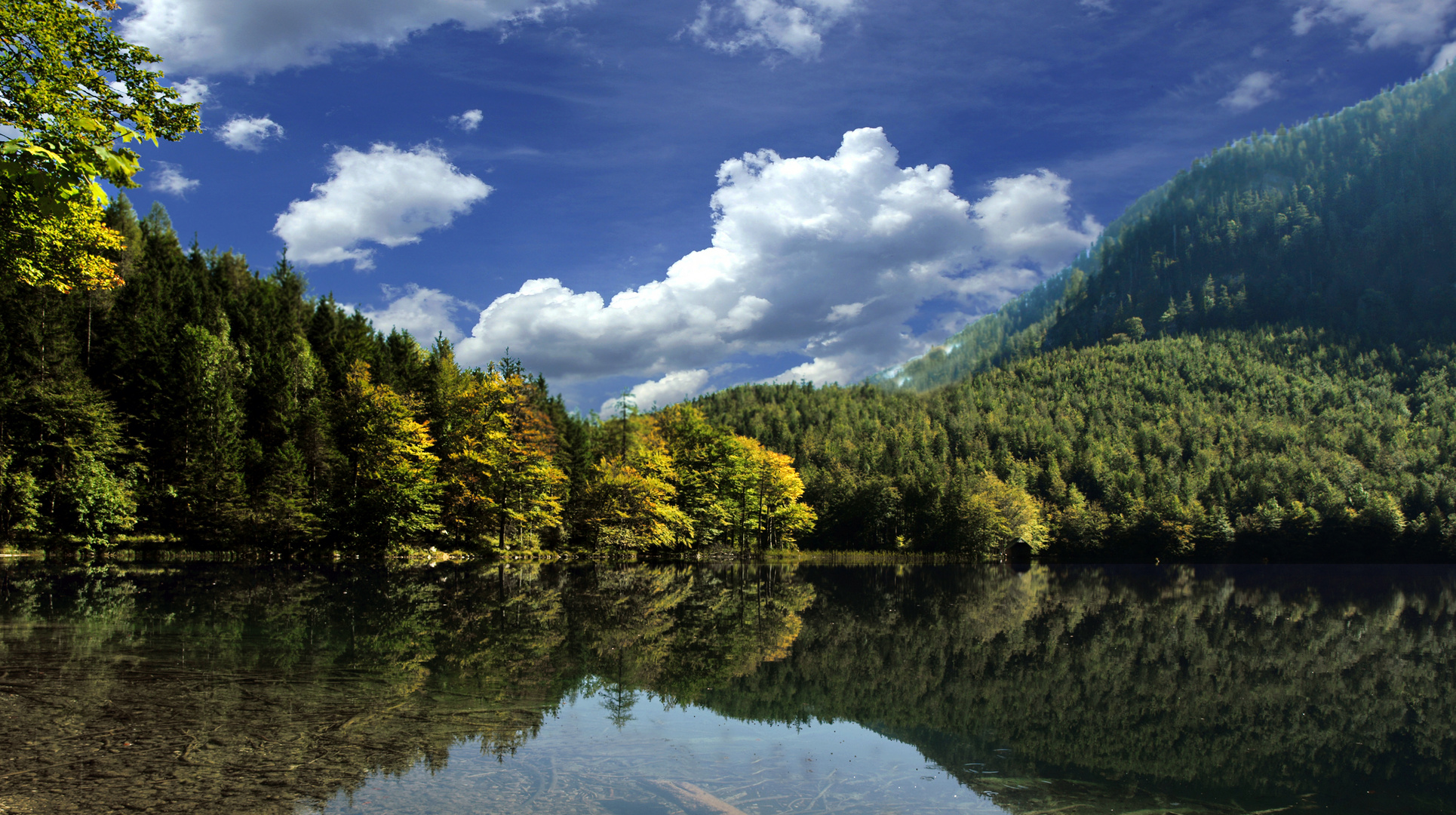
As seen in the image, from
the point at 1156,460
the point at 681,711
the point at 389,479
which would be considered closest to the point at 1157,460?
the point at 1156,460

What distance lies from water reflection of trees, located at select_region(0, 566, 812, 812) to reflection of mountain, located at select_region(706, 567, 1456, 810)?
2722mm

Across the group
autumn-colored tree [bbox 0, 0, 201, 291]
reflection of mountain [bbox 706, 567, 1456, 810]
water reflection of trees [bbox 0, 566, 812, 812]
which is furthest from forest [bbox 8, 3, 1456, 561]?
reflection of mountain [bbox 706, 567, 1456, 810]

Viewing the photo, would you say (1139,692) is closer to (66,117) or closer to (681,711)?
(681,711)

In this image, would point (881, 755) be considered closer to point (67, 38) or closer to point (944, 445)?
point (67, 38)

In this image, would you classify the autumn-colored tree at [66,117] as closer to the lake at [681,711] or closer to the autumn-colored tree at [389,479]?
the lake at [681,711]

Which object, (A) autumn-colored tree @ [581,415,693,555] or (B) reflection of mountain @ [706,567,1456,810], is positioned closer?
(B) reflection of mountain @ [706,567,1456,810]

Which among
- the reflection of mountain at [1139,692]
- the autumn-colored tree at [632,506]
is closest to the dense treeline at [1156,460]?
the autumn-colored tree at [632,506]

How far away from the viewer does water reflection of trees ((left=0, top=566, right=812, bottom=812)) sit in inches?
328

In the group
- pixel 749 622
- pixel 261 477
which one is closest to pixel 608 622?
pixel 749 622

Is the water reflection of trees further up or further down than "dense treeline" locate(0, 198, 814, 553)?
further down

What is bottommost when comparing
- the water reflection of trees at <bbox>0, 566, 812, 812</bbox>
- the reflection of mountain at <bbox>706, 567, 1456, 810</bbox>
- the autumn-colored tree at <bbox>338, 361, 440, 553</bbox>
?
the reflection of mountain at <bbox>706, 567, 1456, 810</bbox>

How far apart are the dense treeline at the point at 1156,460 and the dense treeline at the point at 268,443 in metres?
41.9

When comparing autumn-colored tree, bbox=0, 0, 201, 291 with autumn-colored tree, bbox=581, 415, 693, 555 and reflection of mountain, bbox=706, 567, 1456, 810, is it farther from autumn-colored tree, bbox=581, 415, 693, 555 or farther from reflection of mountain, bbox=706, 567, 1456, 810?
autumn-colored tree, bbox=581, 415, 693, 555

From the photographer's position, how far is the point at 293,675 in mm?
13609
